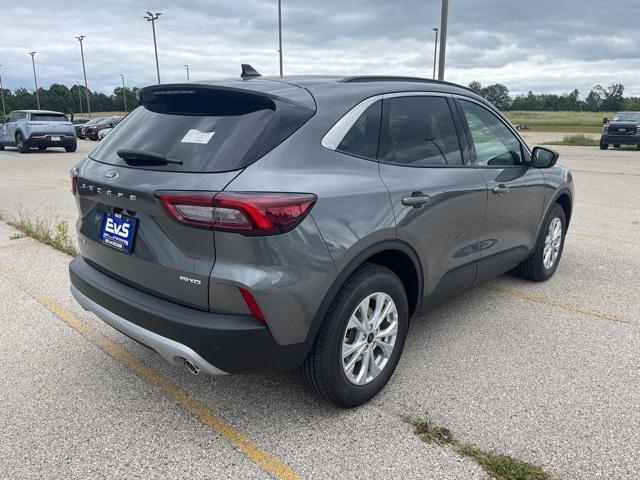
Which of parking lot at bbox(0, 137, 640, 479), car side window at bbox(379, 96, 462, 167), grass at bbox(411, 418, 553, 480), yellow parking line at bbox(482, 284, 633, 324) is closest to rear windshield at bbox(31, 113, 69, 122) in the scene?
parking lot at bbox(0, 137, 640, 479)

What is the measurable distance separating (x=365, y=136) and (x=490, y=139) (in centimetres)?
150

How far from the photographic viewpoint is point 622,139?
23219mm

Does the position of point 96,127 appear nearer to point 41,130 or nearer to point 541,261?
point 41,130

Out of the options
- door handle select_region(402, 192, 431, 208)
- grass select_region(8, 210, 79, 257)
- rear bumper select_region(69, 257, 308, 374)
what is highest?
door handle select_region(402, 192, 431, 208)

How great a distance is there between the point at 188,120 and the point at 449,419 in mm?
2057

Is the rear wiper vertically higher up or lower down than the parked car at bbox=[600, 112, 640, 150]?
higher up

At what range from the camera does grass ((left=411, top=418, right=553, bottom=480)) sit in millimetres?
2340

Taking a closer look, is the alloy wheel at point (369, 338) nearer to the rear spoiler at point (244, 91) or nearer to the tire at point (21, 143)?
the rear spoiler at point (244, 91)

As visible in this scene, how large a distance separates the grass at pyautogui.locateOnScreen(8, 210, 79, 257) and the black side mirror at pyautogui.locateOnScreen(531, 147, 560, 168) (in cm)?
469

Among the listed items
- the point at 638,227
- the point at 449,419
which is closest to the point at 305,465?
the point at 449,419

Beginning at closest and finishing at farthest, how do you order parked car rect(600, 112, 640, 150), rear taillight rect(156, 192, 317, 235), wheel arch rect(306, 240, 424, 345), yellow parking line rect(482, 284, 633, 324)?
rear taillight rect(156, 192, 317, 235) → wheel arch rect(306, 240, 424, 345) → yellow parking line rect(482, 284, 633, 324) → parked car rect(600, 112, 640, 150)

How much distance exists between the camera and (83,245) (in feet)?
10.2

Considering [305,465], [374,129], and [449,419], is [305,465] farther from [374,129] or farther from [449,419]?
[374,129]

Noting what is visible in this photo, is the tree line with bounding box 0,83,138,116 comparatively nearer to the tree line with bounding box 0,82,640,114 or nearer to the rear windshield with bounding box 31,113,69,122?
the tree line with bounding box 0,82,640,114
